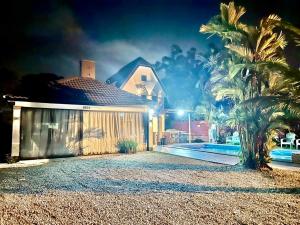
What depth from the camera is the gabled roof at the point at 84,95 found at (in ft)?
44.4

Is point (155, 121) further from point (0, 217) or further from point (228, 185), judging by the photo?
point (0, 217)

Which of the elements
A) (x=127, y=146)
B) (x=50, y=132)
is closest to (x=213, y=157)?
(x=127, y=146)

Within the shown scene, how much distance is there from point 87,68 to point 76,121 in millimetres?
7342

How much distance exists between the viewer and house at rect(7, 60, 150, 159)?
12.6 meters

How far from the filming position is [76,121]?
553 inches

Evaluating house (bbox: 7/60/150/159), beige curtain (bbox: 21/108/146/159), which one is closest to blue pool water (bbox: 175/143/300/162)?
house (bbox: 7/60/150/159)

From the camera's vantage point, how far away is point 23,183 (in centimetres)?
789

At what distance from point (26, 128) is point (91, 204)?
857cm

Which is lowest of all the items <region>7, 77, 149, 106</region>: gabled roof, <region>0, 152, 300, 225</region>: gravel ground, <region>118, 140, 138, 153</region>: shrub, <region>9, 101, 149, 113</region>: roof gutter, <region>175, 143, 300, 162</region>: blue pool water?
<region>0, 152, 300, 225</region>: gravel ground

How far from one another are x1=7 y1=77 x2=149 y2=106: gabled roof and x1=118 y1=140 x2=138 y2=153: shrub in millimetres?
2400

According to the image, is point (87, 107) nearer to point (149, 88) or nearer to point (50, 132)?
point (50, 132)

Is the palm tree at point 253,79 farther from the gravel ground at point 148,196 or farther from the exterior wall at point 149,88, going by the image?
the exterior wall at point 149,88

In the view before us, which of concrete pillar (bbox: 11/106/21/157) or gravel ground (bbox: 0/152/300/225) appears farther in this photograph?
concrete pillar (bbox: 11/106/21/157)

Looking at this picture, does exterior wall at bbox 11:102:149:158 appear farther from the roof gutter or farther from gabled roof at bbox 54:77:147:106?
gabled roof at bbox 54:77:147:106
